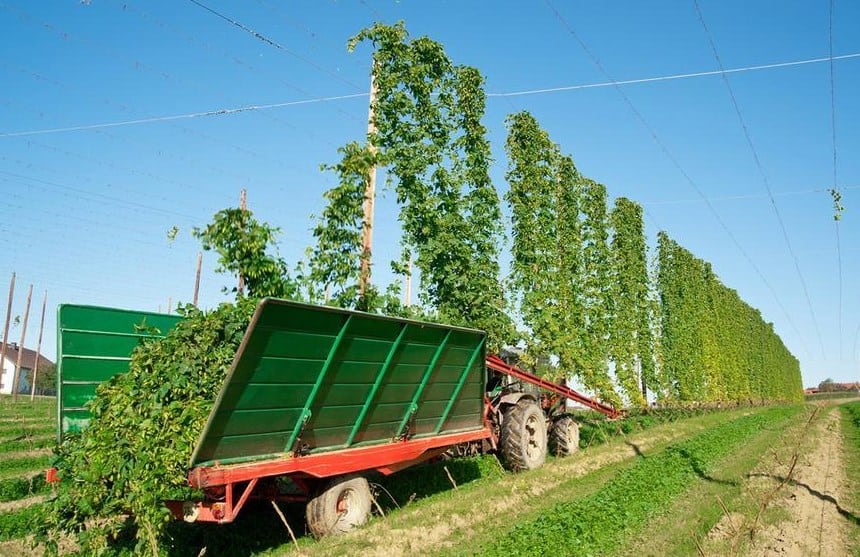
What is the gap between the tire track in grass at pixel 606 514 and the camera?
6.04 meters

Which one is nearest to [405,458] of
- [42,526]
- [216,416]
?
[216,416]

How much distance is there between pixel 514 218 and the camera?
835 inches

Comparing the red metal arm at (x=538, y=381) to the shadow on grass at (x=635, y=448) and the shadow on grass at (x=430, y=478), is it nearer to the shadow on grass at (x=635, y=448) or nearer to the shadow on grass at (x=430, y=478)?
the shadow on grass at (x=635, y=448)

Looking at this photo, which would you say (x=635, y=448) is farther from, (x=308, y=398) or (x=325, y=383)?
(x=308, y=398)

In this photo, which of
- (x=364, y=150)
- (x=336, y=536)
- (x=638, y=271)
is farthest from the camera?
(x=638, y=271)

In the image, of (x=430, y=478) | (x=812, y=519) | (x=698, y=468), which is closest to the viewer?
(x=812, y=519)

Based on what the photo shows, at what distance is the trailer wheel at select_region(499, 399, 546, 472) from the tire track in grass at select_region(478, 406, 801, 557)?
2116 mm

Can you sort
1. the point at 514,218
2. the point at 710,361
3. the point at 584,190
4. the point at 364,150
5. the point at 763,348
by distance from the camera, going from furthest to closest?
the point at 763,348, the point at 710,361, the point at 584,190, the point at 514,218, the point at 364,150

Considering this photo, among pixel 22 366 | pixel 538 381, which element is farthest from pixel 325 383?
pixel 22 366

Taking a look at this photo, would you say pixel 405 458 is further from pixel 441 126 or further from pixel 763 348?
pixel 763 348

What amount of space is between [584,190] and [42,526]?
78.3 feet

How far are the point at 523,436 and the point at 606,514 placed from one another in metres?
4.48

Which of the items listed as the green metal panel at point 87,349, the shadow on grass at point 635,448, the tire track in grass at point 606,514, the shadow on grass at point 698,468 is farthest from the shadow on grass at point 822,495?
the green metal panel at point 87,349

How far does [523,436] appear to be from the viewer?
38.8 feet
